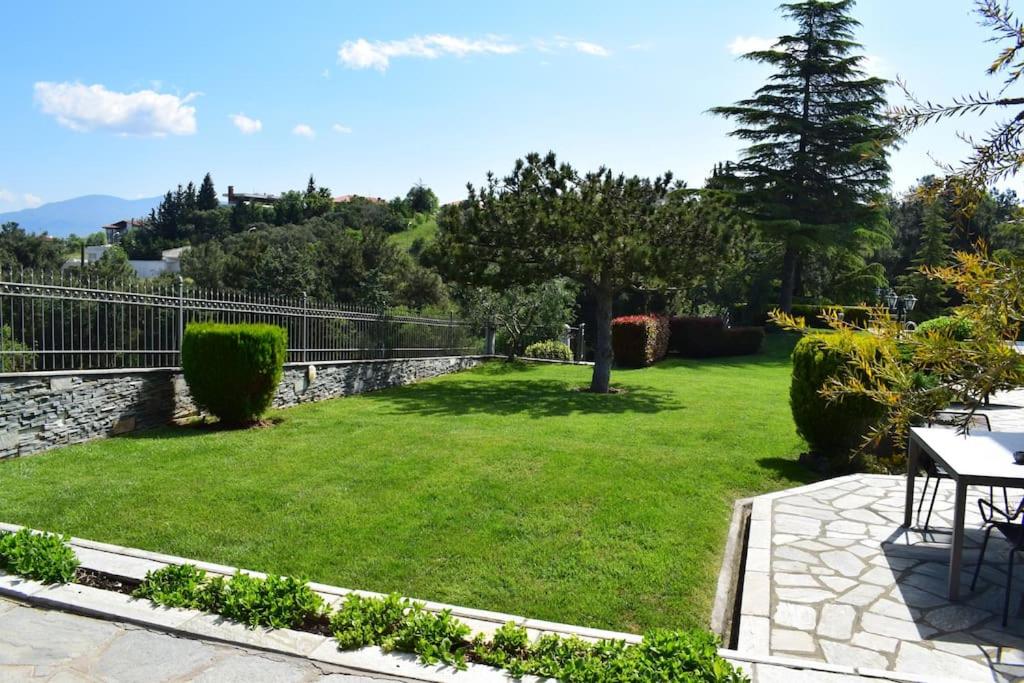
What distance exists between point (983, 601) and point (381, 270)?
108 feet

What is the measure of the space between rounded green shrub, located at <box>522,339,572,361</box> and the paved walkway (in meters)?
19.1

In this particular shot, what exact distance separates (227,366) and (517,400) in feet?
19.1

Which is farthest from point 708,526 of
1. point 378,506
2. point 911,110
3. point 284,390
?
point 284,390

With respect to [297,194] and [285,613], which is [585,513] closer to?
[285,613]

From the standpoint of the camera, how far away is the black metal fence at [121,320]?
7.34 meters

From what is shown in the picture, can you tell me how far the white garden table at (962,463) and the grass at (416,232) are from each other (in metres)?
55.0

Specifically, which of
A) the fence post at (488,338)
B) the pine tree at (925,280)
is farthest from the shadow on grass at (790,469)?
the pine tree at (925,280)

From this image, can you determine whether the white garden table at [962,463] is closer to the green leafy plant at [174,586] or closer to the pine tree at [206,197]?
the green leafy plant at [174,586]

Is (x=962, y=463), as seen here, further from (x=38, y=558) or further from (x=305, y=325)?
(x=305, y=325)

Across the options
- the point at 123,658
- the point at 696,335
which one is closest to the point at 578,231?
the point at 123,658

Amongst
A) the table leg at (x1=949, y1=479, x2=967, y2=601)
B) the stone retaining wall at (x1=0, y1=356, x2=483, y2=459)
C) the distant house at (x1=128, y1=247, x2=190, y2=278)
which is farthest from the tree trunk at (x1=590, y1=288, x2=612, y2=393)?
the distant house at (x1=128, y1=247, x2=190, y2=278)

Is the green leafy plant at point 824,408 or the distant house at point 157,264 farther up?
the distant house at point 157,264

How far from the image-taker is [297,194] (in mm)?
83688

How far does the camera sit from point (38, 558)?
4012mm
